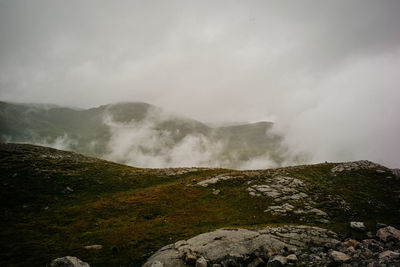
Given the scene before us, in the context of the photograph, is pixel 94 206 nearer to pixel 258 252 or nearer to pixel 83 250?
pixel 83 250

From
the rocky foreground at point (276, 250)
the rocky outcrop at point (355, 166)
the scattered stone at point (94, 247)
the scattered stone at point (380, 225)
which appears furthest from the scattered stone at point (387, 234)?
the scattered stone at point (94, 247)

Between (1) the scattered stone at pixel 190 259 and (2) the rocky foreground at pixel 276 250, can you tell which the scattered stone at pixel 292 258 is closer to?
(2) the rocky foreground at pixel 276 250

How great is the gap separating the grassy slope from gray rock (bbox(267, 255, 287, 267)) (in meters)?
8.64

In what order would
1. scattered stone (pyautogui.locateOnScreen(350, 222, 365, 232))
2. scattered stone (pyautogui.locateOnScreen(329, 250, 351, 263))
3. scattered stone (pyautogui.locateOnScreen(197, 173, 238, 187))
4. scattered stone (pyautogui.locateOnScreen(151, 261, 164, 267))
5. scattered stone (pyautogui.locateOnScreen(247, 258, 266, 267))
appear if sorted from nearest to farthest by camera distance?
scattered stone (pyautogui.locateOnScreen(329, 250, 351, 263)), scattered stone (pyautogui.locateOnScreen(247, 258, 266, 267)), scattered stone (pyautogui.locateOnScreen(151, 261, 164, 267)), scattered stone (pyautogui.locateOnScreen(350, 222, 365, 232)), scattered stone (pyautogui.locateOnScreen(197, 173, 238, 187))

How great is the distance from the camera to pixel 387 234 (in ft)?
62.8

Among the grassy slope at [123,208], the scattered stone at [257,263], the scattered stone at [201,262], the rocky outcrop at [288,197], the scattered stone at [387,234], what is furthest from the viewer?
the rocky outcrop at [288,197]

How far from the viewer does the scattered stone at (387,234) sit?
18.8 metres

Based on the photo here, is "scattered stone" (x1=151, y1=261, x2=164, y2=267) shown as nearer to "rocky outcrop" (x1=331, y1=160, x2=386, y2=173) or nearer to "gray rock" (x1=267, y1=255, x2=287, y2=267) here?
"gray rock" (x1=267, y1=255, x2=287, y2=267)

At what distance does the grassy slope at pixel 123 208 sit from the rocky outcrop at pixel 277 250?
9.53 feet

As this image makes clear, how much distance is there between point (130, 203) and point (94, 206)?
5859mm

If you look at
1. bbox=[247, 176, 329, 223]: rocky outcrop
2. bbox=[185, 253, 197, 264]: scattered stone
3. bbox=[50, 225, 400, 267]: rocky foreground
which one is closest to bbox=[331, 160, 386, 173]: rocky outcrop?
bbox=[247, 176, 329, 223]: rocky outcrop

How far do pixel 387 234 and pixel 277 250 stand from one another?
1237 centimetres

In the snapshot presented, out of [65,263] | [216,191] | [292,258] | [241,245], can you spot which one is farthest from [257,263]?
[216,191]

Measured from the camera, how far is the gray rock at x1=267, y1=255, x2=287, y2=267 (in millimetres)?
14931
